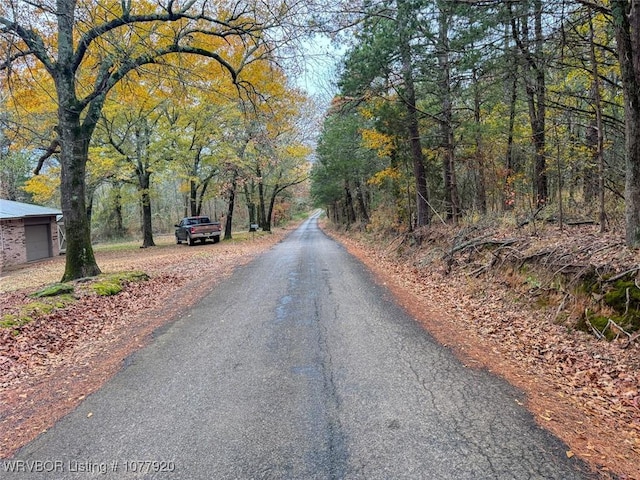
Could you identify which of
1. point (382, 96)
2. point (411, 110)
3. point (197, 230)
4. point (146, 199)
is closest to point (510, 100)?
point (411, 110)

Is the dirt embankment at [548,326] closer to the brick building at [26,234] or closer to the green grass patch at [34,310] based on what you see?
the green grass patch at [34,310]

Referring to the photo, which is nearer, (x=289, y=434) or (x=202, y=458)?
(x=202, y=458)

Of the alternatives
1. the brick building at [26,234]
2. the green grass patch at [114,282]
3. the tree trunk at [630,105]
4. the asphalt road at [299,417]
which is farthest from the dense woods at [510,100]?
the brick building at [26,234]

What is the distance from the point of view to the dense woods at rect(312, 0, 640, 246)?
21.2 ft

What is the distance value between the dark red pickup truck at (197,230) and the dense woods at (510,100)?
34.3ft

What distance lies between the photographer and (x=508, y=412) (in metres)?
3.27

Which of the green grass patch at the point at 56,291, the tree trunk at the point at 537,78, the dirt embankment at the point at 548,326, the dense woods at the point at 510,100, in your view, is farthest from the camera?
the tree trunk at the point at 537,78

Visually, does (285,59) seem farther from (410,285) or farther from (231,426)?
(231,426)

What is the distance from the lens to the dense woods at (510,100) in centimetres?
647

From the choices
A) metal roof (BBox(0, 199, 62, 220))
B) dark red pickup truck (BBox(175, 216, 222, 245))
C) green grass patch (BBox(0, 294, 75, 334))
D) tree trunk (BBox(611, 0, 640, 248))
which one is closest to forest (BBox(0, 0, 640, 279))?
tree trunk (BBox(611, 0, 640, 248))

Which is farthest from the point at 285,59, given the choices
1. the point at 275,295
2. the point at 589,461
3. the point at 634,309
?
the point at 589,461

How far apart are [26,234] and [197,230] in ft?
29.5

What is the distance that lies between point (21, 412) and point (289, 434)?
2.74 m

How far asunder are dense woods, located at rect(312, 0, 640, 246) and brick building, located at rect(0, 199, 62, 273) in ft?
57.9
